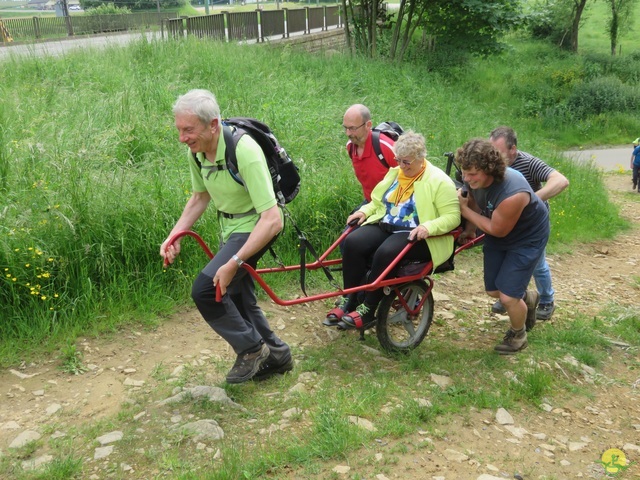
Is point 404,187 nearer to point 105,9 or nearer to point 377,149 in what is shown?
point 377,149

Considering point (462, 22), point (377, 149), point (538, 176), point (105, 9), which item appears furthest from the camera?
point (105, 9)

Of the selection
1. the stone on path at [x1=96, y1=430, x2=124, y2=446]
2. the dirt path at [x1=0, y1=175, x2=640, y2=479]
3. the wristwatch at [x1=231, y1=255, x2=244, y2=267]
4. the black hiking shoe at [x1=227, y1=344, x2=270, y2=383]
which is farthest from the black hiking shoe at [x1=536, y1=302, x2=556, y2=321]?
the stone on path at [x1=96, y1=430, x2=124, y2=446]

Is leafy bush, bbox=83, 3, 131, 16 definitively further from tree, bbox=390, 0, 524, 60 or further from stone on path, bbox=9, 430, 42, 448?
stone on path, bbox=9, 430, 42, 448

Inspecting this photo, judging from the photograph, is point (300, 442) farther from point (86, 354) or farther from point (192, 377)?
point (86, 354)

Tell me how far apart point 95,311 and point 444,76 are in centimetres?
1755

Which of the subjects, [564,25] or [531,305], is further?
[564,25]

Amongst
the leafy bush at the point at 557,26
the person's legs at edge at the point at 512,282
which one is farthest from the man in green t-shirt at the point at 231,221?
the leafy bush at the point at 557,26

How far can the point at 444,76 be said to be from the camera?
2117cm

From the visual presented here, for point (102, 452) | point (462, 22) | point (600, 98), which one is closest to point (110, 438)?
point (102, 452)

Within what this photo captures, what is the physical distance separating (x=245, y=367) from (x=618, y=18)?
33456 mm

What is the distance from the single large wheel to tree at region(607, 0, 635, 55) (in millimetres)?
30085

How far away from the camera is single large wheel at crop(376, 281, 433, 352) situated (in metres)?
5.27

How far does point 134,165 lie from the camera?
7.71 m

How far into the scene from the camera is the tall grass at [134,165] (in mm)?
5621
